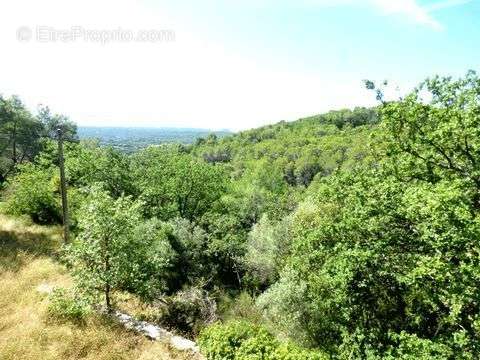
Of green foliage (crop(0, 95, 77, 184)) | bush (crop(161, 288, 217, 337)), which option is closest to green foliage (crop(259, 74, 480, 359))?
bush (crop(161, 288, 217, 337))

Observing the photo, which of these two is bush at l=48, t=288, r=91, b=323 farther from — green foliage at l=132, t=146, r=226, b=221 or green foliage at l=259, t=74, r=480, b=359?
green foliage at l=132, t=146, r=226, b=221

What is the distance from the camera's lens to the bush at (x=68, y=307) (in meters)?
16.7

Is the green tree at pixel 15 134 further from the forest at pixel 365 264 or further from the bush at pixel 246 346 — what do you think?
the bush at pixel 246 346

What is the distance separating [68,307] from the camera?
16.8 meters

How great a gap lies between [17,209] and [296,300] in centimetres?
2416

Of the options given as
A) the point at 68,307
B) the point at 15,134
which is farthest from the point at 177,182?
the point at 68,307

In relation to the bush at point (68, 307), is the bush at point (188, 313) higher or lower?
lower

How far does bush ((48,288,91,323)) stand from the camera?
1667 centimetres

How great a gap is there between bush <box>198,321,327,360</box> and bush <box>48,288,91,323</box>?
524 centimetres

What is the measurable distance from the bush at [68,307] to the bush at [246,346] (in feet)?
17.2

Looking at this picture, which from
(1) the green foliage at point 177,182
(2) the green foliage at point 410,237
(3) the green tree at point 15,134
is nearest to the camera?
(2) the green foliage at point 410,237

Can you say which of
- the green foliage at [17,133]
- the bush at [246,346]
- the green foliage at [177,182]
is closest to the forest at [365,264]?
the bush at [246,346]

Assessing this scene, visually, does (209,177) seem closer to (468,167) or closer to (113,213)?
(113,213)

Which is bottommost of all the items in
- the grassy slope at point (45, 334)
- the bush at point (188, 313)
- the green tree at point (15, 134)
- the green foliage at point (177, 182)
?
the bush at point (188, 313)
